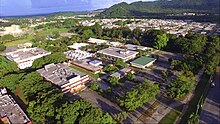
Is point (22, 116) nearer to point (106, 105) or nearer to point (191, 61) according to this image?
point (106, 105)

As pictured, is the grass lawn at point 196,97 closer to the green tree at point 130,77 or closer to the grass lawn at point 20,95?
the green tree at point 130,77

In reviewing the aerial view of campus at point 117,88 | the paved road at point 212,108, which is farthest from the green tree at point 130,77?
the paved road at point 212,108

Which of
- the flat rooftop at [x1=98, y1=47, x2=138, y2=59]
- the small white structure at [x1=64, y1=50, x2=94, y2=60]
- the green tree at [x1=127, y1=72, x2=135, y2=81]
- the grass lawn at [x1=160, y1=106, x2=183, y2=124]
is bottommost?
the grass lawn at [x1=160, y1=106, x2=183, y2=124]

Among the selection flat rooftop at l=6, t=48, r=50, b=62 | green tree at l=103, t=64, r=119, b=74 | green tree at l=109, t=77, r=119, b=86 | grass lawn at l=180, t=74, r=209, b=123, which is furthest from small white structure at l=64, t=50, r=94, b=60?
grass lawn at l=180, t=74, r=209, b=123

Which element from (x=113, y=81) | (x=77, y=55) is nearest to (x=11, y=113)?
(x=113, y=81)

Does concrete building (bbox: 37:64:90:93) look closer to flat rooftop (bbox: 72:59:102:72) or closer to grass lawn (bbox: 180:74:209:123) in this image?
flat rooftop (bbox: 72:59:102:72)
